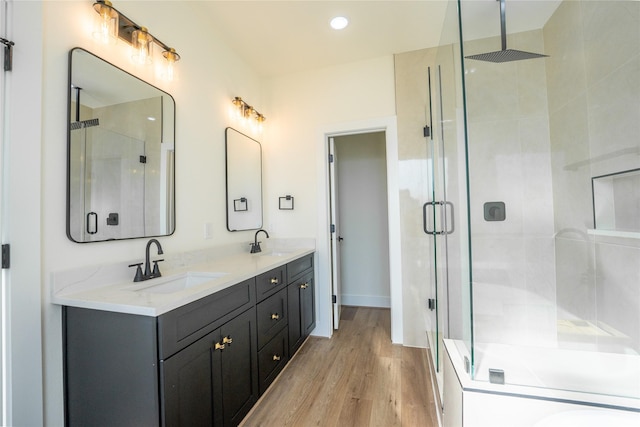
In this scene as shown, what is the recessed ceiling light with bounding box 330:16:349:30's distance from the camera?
6.83 ft

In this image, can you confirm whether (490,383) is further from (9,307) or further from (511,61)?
(511,61)

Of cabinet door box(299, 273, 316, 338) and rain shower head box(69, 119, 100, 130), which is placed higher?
rain shower head box(69, 119, 100, 130)

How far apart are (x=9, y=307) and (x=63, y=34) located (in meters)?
1.16

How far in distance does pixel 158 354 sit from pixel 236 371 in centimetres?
55

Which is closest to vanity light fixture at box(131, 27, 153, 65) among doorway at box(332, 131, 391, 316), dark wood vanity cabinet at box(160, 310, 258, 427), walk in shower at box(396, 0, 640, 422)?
dark wood vanity cabinet at box(160, 310, 258, 427)

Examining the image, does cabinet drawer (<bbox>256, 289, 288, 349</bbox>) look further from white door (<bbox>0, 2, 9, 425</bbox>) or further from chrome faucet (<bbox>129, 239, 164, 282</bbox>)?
white door (<bbox>0, 2, 9, 425</bbox>)

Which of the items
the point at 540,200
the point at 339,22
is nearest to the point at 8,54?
the point at 339,22

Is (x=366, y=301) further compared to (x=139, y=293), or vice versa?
(x=366, y=301)

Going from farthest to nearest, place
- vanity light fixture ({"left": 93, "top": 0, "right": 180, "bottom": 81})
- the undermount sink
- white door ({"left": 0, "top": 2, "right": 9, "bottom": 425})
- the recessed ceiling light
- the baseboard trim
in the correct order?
1. the baseboard trim
2. the recessed ceiling light
3. the undermount sink
4. vanity light fixture ({"left": 93, "top": 0, "right": 180, "bottom": 81})
5. white door ({"left": 0, "top": 2, "right": 9, "bottom": 425})

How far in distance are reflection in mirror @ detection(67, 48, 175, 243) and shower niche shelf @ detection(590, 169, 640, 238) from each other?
2.56m

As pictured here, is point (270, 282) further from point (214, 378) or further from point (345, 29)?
point (345, 29)

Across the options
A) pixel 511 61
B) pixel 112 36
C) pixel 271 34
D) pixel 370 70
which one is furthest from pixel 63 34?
pixel 511 61

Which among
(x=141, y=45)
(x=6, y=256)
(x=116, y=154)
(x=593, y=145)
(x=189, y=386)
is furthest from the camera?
(x=593, y=145)

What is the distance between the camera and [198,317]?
1182 millimetres
